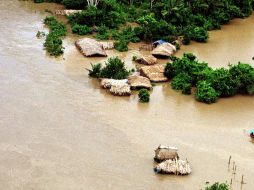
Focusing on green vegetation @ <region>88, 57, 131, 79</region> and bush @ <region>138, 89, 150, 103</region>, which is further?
green vegetation @ <region>88, 57, 131, 79</region>

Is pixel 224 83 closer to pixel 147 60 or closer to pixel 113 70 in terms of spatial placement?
pixel 147 60

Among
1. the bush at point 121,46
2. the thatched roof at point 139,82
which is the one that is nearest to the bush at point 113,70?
the thatched roof at point 139,82

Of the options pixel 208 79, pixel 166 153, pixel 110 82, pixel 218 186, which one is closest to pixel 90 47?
pixel 110 82

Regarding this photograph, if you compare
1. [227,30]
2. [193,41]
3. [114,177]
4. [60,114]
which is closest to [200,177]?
[114,177]

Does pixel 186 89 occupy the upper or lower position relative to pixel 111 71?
lower

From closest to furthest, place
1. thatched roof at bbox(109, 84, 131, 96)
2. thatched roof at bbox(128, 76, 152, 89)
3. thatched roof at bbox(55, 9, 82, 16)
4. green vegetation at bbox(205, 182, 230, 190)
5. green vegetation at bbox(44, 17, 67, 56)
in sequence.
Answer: green vegetation at bbox(205, 182, 230, 190) → thatched roof at bbox(109, 84, 131, 96) → thatched roof at bbox(128, 76, 152, 89) → green vegetation at bbox(44, 17, 67, 56) → thatched roof at bbox(55, 9, 82, 16)

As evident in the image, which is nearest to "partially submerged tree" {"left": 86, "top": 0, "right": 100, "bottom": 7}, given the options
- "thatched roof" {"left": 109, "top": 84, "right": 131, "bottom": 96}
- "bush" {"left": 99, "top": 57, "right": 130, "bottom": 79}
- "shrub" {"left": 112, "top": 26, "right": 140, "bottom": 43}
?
"shrub" {"left": 112, "top": 26, "right": 140, "bottom": 43}

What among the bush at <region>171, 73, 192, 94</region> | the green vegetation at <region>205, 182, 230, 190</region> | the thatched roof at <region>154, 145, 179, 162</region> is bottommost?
the green vegetation at <region>205, 182, 230, 190</region>

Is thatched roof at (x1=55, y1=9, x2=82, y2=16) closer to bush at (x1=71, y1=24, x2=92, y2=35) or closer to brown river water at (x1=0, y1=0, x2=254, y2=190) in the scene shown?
bush at (x1=71, y1=24, x2=92, y2=35)
